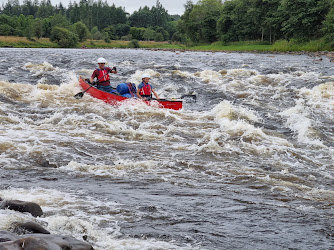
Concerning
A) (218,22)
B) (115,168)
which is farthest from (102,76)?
(218,22)


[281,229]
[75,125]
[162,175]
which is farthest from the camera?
→ [75,125]

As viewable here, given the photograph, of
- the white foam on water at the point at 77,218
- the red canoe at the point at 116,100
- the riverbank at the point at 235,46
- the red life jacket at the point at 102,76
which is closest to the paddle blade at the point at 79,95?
the red canoe at the point at 116,100

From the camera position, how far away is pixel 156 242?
16.6 feet

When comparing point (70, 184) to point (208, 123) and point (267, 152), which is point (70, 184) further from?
point (208, 123)

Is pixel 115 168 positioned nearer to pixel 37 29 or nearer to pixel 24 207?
pixel 24 207

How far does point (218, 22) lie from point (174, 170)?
64479mm

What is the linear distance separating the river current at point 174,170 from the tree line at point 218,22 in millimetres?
28757

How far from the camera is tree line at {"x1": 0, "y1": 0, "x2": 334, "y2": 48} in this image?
4578 centimetres

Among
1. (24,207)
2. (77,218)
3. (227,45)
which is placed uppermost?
(227,45)

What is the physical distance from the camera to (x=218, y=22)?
6981 cm

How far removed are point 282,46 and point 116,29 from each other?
348ft

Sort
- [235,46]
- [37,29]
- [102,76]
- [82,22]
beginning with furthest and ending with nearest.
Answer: [82,22], [37,29], [235,46], [102,76]

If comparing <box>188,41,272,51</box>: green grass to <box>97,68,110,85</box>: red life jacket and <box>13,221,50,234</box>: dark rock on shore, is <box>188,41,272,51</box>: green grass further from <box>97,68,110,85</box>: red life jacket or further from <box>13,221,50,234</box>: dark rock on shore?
<box>13,221,50,234</box>: dark rock on shore

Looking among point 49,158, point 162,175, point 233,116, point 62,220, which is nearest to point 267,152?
point 162,175
